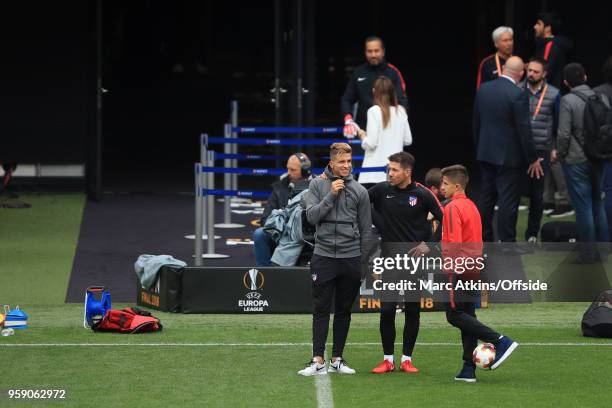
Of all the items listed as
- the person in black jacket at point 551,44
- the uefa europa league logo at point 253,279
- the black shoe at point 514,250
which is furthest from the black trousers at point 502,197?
the uefa europa league logo at point 253,279

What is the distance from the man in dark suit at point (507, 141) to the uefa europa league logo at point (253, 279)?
3.31 m

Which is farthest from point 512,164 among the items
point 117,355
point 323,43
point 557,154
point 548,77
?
point 323,43

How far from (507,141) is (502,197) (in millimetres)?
596

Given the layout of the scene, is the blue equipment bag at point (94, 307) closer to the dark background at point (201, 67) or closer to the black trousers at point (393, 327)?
the black trousers at point (393, 327)

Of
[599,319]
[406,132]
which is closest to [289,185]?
[406,132]

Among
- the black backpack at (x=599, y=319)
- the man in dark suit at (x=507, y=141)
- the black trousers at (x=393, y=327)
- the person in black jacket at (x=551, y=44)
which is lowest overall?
the black backpack at (x=599, y=319)

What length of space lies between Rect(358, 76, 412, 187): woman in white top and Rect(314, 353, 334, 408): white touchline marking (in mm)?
4479

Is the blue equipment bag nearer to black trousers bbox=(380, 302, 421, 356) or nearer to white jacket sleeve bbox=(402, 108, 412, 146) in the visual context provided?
black trousers bbox=(380, 302, 421, 356)

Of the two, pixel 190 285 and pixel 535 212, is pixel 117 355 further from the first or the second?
pixel 535 212

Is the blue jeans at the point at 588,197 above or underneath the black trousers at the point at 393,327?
above

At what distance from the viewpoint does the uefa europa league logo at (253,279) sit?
12.7 metres

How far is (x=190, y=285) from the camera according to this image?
12.8 metres

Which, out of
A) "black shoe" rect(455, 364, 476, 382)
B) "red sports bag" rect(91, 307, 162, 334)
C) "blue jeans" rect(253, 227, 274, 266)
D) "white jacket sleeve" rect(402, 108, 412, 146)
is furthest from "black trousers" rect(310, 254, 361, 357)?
"white jacket sleeve" rect(402, 108, 412, 146)

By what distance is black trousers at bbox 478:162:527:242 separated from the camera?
14867 mm
